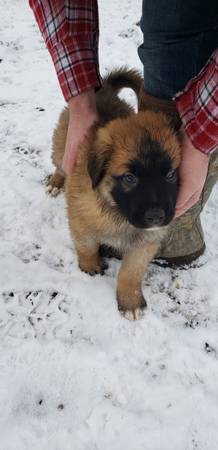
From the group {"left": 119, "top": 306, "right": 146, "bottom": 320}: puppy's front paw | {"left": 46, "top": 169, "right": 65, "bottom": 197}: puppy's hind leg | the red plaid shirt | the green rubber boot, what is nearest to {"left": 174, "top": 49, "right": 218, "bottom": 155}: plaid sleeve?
the red plaid shirt

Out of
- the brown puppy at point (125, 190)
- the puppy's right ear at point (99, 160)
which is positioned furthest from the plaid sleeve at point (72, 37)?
the puppy's right ear at point (99, 160)

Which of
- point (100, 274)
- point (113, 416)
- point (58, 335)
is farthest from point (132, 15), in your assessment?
point (113, 416)

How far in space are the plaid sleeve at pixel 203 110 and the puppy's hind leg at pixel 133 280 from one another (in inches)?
27.1

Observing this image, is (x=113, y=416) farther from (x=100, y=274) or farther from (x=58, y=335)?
(x=100, y=274)

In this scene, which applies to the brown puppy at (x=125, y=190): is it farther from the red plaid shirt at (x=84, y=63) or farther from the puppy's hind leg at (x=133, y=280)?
the red plaid shirt at (x=84, y=63)

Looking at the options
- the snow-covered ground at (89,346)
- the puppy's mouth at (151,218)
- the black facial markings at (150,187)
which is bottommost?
the snow-covered ground at (89,346)

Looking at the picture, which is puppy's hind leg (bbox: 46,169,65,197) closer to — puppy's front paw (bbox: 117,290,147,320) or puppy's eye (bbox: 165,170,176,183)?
puppy's front paw (bbox: 117,290,147,320)

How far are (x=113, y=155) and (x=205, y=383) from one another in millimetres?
1244

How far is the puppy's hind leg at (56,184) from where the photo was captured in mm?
3049

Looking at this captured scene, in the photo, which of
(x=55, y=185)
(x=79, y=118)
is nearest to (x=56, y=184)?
(x=55, y=185)

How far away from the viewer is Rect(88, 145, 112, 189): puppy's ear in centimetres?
189

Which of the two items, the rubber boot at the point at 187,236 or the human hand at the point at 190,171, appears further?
the rubber boot at the point at 187,236

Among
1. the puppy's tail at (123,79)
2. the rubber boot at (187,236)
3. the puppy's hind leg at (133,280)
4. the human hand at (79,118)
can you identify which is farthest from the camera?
the puppy's tail at (123,79)

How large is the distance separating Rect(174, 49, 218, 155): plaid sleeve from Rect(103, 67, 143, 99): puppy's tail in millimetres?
918
